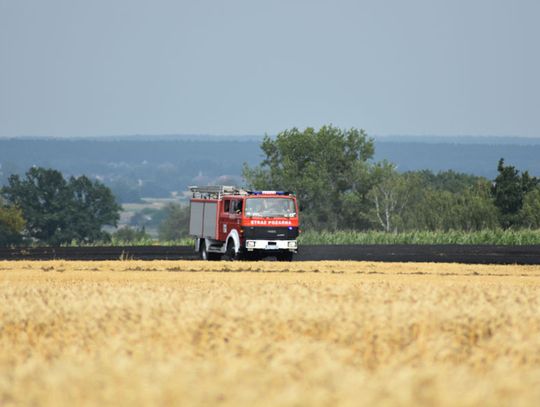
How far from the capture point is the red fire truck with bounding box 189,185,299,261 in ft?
170

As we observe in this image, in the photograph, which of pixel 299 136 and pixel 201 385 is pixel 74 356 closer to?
pixel 201 385

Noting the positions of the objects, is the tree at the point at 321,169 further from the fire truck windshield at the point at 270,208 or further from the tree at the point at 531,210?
the fire truck windshield at the point at 270,208

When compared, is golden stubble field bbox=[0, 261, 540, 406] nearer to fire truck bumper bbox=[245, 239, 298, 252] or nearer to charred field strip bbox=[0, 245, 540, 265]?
fire truck bumper bbox=[245, 239, 298, 252]

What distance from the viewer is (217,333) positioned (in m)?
13.5

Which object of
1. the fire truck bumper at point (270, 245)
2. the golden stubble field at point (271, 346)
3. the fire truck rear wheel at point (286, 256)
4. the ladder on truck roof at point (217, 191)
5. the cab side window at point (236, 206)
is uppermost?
the golden stubble field at point (271, 346)

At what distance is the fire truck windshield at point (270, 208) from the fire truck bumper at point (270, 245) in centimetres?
109

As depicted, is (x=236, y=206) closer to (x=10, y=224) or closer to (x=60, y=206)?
(x=10, y=224)

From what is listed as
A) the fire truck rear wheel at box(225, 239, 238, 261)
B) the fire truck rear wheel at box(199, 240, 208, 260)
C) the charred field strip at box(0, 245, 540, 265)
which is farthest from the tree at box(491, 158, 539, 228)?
the fire truck rear wheel at box(225, 239, 238, 261)

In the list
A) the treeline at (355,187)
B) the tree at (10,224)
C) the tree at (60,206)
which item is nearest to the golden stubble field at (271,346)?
the treeline at (355,187)

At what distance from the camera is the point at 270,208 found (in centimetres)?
5219

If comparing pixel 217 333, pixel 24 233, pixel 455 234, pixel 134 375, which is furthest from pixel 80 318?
pixel 24 233

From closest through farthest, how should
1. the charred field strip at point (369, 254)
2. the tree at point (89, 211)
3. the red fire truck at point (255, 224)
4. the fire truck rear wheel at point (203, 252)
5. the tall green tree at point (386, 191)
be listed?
1. the red fire truck at point (255, 224)
2. the fire truck rear wheel at point (203, 252)
3. the charred field strip at point (369, 254)
4. the tall green tree at point (386, 191)
5. the tree at point (89, 211)

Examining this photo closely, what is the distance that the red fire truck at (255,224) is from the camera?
51688 millimetres

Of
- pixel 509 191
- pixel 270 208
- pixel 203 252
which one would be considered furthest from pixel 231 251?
pixel 509 191
